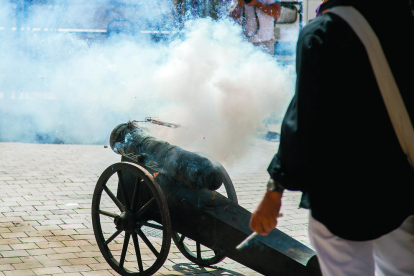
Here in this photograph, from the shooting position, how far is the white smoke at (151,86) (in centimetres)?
488

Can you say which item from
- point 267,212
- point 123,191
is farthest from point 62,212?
point 267,212

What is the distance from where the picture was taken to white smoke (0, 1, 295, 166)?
4.88 metres

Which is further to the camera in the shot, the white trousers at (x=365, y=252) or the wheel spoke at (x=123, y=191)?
the wheel spoke at (x=123, y=191)

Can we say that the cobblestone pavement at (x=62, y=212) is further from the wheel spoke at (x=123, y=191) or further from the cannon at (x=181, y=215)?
the wheel spoke at (x=123, y=191)

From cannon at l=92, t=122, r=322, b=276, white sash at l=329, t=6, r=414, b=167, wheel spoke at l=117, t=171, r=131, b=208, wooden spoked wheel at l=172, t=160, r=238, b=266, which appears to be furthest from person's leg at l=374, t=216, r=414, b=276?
wheel spoke at l=117, t=171, r=131, b=208

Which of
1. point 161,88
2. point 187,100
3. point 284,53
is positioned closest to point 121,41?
point 284,53

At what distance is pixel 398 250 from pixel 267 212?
0.47 m

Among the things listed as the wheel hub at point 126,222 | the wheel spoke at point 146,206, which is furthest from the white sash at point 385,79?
the wheel hub at point 126,222

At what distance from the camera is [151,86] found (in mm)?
7230

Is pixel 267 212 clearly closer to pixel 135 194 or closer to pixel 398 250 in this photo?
pixel 398 250

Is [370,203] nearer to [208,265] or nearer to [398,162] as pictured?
[398,162]

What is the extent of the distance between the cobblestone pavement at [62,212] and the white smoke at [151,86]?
0.91m

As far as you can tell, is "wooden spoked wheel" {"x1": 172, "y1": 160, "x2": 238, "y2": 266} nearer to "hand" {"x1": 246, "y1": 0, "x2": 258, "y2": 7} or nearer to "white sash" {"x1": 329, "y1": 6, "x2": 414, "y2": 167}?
"white sash" {"x1": 329, "y1": 6, "x2": 414, "y2": 167}

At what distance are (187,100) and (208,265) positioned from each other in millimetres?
2038
